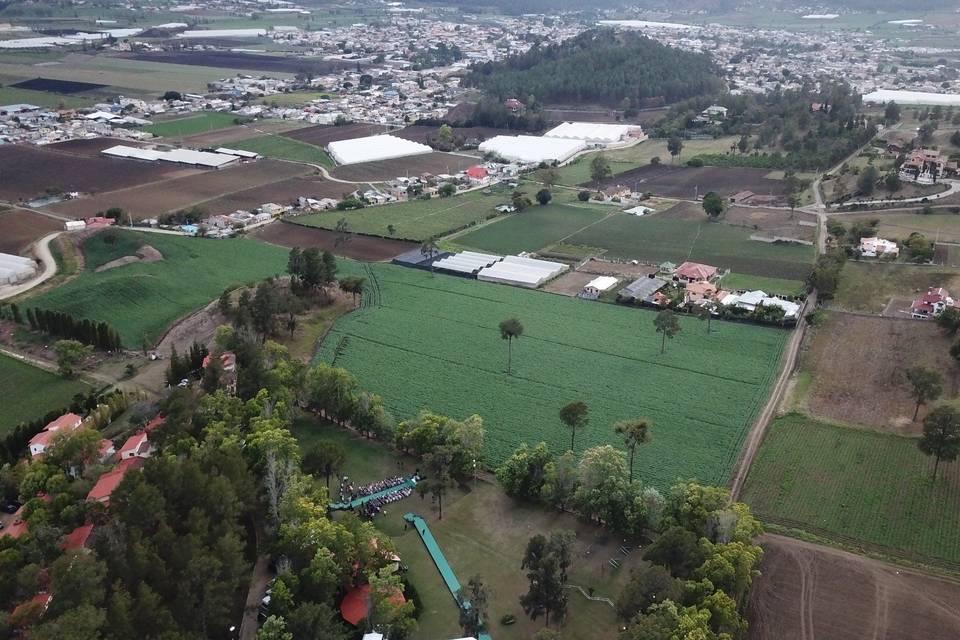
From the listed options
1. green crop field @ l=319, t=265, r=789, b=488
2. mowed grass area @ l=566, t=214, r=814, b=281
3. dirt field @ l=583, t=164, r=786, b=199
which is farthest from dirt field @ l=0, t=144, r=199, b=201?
dirt field @ l=583, t=164, r=786, b=199

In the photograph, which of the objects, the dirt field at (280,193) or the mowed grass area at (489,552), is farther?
the dirt field at (280,193)

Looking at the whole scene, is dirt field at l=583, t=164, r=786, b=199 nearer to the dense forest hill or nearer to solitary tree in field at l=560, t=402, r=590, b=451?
the dense forest hill

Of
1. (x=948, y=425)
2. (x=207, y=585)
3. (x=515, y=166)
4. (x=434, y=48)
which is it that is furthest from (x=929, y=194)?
(x=434, y=48)

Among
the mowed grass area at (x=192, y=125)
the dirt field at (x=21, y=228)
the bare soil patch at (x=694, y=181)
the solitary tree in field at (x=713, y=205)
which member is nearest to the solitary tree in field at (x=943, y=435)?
the solitary tree in field at (x=713, y=205)

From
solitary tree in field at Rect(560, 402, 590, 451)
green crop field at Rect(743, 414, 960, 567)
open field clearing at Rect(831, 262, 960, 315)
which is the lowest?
green crop field at Rect(743, 414, 960, 567)

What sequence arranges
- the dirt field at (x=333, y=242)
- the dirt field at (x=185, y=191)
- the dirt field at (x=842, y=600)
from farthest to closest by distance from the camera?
the dirt field at (x=185, y=191) → the dirt field at (x=333, y=242) → the dirt field at (x=842, y=600)

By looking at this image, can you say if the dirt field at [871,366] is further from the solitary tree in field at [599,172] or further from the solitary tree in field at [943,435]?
the solitary tree in field at [599,172]

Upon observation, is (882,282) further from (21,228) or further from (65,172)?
(65,172)

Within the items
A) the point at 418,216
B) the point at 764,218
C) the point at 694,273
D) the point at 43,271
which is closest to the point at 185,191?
the point at 43,271
